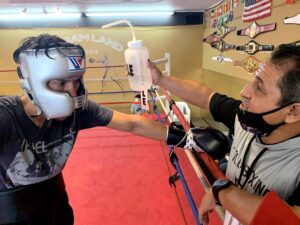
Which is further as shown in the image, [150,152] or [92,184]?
[150,152]

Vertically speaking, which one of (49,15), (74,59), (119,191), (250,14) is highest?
(49,15)

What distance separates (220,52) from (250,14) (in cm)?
152

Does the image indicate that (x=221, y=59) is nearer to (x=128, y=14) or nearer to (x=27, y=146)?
(x=128, y=14)

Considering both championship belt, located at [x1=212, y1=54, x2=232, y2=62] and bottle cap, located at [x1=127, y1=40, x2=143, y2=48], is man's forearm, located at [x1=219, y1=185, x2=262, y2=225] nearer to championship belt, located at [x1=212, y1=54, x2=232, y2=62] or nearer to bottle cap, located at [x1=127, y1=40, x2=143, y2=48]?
bottle cap, located at [x1=127, y1=40, x2=143, y2=48]

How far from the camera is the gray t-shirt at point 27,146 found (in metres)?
1.02

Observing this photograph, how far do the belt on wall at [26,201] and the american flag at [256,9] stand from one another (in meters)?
2.83

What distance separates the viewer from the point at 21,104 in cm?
110

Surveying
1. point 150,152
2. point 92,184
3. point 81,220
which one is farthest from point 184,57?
point 81,220

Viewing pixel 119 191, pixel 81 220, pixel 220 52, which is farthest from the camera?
pixel 220 52

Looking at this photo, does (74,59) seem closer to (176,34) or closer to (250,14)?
(250,14)

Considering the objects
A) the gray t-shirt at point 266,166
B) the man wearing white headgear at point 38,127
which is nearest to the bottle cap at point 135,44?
the man wearing white headgear at point 38,127

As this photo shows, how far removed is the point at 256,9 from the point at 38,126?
3.02 m

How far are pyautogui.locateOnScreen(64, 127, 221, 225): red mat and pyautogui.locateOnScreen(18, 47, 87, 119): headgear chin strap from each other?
139 cm

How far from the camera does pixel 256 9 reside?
3.14 metres
